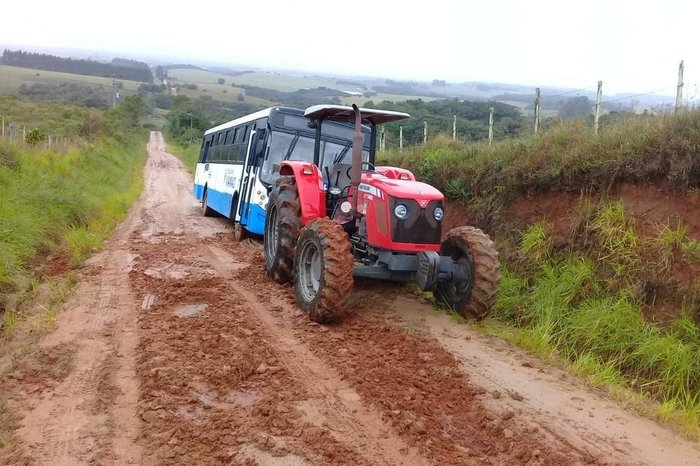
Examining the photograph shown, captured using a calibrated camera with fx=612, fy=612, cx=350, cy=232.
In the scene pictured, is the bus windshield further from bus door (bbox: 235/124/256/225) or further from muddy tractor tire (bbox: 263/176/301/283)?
muddy tractor tire (bbox: 263/176/301/283)

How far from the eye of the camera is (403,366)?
491 centimetres

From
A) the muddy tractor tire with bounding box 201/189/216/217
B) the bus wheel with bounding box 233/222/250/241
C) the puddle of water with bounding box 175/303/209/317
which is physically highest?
the puddle of water with bounding box 175/303/209/317

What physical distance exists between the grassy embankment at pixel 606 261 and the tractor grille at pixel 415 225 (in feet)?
3.74

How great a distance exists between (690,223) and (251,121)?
7.90 meters

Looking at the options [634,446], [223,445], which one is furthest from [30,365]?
[634,446]

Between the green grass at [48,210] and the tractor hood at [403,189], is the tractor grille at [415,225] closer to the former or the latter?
the tractor hood at [403,189]

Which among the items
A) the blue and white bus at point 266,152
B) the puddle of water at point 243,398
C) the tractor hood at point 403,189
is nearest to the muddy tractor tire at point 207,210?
the blue and white bus at point 266,152

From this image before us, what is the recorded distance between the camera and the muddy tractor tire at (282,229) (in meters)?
7.14

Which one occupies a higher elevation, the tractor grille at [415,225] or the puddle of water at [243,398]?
the tractor grille at [415,225]

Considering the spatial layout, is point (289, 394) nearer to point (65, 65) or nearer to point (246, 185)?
point (246, 185)

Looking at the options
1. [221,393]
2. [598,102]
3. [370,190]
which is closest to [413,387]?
[221,393]

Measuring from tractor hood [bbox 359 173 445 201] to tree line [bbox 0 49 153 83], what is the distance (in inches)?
4595

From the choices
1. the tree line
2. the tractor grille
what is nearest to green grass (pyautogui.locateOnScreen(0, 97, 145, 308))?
the tractor grille

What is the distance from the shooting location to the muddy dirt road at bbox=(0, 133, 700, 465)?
3551 millimetres
